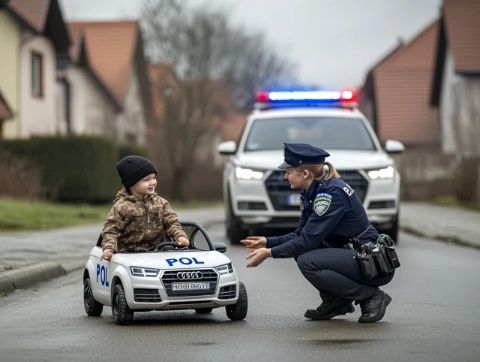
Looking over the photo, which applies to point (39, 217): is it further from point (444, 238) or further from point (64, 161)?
point (64, 161)

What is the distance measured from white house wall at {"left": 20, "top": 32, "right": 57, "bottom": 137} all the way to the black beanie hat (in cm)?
2886

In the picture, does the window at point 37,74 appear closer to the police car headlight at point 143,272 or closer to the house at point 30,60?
the house at point 30,60

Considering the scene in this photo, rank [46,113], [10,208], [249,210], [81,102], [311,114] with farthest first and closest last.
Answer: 1. [81,102]
2. [46,113]
3. [10,208]
4. [311,114]
5. [249,210]

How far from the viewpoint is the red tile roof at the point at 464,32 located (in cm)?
4972

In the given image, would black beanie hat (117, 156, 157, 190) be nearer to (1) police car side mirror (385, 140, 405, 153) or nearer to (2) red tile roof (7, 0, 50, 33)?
(1) police car side mirror (385, 140, 405, 153)

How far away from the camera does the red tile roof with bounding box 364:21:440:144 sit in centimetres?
5747

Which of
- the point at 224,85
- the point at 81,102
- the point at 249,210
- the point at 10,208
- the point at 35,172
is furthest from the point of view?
the point at 224,85

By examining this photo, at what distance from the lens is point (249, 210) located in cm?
1803

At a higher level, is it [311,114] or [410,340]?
[410,340]

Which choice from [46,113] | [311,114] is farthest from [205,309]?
[46,113]

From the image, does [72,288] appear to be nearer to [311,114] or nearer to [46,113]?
[311,114]

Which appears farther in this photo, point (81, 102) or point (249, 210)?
point (81, 102)

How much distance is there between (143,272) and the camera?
9.18 meters

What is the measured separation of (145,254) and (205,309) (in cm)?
81
